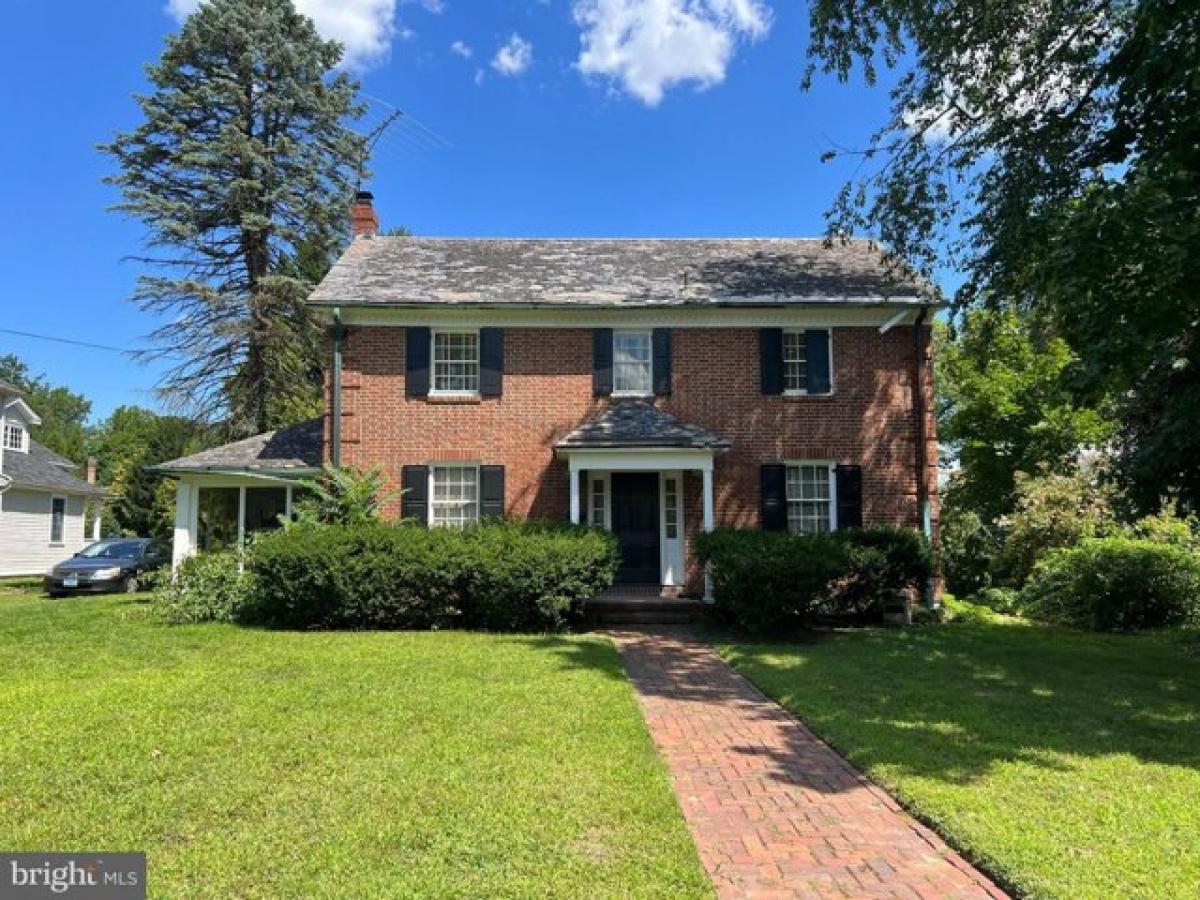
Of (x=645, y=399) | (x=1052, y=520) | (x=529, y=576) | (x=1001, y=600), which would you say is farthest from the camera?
(x=1052, y=520)

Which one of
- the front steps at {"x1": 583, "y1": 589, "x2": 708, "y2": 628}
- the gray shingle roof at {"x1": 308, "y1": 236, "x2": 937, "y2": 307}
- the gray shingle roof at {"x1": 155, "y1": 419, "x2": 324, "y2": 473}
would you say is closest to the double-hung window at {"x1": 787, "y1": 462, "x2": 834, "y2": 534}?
the front steps at {"x1": 583, "y1": 589, "x2": 708, "y2": 628}

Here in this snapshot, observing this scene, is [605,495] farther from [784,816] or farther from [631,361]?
[784,816]

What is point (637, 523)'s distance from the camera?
586 inches

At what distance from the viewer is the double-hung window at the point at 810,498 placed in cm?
1465

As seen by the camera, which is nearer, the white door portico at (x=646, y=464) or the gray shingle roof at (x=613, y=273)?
the white door portico at (x=646, y=464)

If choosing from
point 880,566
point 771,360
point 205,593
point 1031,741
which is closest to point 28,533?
point 205,593

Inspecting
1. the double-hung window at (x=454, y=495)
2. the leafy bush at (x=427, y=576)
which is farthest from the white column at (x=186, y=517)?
the double-hung window at (x=454, y=495)

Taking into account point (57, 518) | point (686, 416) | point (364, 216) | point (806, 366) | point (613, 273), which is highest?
point (364, 216)

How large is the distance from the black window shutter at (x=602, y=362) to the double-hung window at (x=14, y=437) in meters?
22.5

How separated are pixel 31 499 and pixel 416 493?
1964 cm

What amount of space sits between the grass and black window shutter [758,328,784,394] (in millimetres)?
7727

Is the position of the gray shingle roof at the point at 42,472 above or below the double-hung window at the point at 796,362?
below

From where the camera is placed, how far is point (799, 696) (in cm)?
770

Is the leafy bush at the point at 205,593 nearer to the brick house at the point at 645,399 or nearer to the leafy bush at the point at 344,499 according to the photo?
the leafy bush at the point at 344,499
